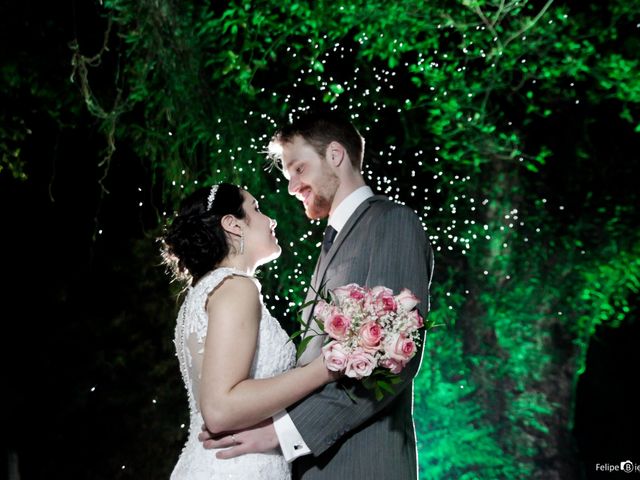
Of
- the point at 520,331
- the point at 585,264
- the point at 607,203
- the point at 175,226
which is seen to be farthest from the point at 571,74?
the point at 175,226

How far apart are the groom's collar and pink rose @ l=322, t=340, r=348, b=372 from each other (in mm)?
619

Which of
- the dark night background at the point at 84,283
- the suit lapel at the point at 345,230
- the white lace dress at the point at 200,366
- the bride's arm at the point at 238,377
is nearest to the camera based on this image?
the bride's arm at the point at 238,377

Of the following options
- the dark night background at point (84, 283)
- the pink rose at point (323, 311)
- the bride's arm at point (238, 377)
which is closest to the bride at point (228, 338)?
the bride's arm at point (238, 377)

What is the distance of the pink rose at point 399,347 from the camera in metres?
1.81

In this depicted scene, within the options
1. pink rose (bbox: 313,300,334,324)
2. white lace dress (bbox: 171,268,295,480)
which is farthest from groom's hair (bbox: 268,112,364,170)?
pink rose (bbox: 313,300,334,324)

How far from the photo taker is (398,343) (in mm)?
1813

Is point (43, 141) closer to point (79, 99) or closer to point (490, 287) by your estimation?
point (79, 99)

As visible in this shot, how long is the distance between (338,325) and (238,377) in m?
0.34

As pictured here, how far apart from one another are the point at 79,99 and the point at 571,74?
3648mm

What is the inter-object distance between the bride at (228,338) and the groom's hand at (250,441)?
0.07 ft

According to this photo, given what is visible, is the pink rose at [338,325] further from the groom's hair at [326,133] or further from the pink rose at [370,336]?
the groom's hair at [326,133]

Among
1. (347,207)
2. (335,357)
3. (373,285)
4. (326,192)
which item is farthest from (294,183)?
(335,357)

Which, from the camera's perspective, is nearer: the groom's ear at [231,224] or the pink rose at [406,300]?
the pink rose at [406,300]

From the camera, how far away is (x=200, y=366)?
2.20 metres
